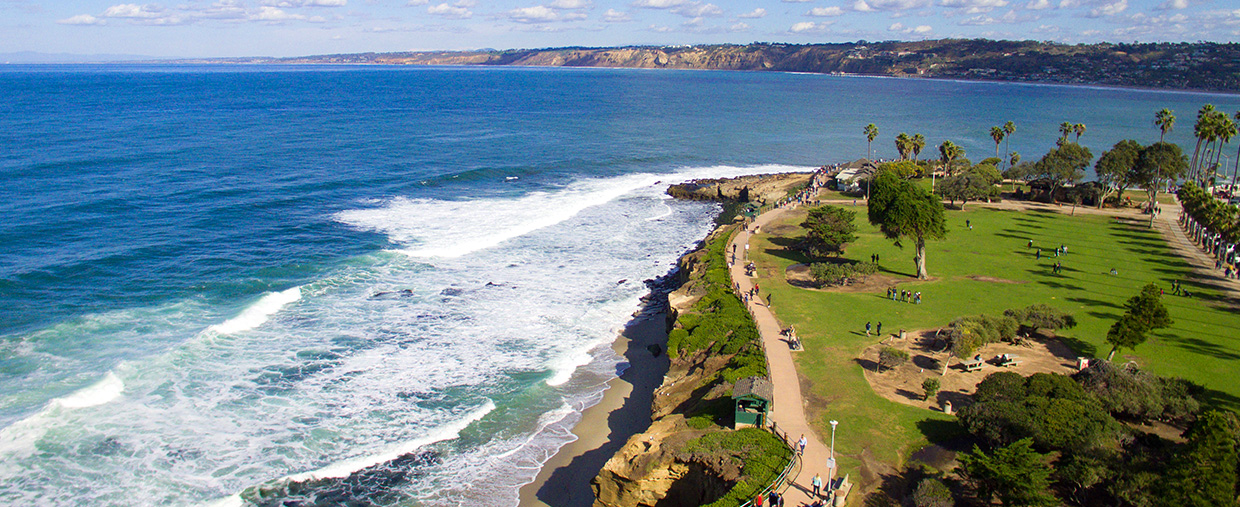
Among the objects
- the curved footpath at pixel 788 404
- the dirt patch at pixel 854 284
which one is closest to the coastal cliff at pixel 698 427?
the curved footpath at pixel 788 404

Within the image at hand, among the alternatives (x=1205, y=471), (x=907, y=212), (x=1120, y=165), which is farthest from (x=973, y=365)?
(x=1120, y=165)

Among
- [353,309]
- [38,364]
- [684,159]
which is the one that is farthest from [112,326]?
[684,159]

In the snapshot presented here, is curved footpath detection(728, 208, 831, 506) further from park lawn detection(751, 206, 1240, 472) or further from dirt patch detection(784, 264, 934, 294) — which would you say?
dirt patch detection(784, 264, 934, 294)

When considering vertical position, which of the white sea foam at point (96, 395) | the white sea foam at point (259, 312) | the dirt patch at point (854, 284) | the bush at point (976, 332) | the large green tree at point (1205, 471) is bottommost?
the white sea foam at point (96, 395)

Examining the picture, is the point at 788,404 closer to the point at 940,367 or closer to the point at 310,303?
the point at 940,367

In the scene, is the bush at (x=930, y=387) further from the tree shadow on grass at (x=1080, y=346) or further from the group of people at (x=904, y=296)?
the group of people at (x=904, y=296)

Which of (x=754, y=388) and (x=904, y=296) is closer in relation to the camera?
(x=754, y=388)
